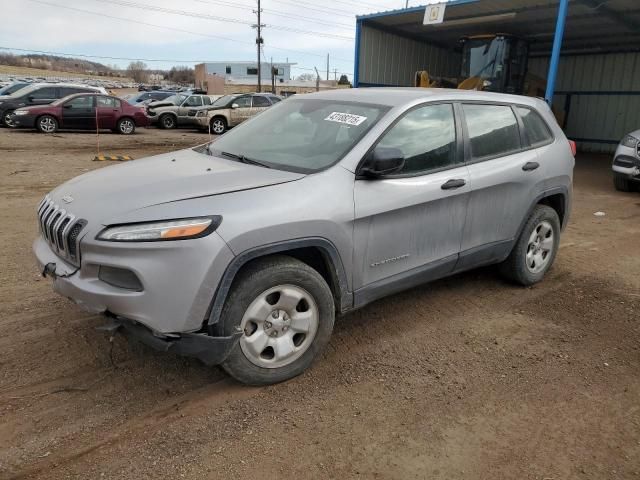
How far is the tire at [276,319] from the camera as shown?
9.16 feet

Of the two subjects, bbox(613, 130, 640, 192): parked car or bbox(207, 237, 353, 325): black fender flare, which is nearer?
bbox(207, 237, 353, 325): black fender flare

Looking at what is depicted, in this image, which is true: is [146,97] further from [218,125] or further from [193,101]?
[218,125]

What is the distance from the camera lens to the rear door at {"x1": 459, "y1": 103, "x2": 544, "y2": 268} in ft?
13.0

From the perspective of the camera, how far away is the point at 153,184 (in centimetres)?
296

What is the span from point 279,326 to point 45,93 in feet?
62.3

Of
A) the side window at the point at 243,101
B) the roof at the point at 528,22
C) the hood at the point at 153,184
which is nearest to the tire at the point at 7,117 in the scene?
the side window at the point at 243,101

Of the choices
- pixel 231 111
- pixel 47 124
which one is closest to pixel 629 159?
pixel 231 111

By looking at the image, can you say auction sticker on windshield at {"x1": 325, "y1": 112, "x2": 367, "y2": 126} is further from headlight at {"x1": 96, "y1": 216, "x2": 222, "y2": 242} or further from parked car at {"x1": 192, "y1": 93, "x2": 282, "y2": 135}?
parked car at {"x1": 192, "y1": 93, "x2": 282, "y2": 135}

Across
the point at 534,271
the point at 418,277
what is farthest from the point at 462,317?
the point at 534,271

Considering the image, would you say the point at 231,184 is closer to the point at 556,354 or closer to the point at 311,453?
the point at 311,453

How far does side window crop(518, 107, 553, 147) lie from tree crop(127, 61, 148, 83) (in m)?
115

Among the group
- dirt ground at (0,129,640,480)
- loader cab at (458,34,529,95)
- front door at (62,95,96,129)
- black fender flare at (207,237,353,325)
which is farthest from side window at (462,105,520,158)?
front door at (62,95,96,129)

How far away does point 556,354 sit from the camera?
3.58 m

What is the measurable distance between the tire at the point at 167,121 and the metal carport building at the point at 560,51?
34.7ft
